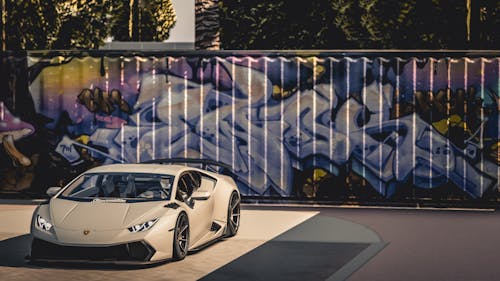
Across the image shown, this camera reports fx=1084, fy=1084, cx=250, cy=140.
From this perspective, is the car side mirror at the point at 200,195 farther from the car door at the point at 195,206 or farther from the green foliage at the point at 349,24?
the green foliage at the point at 349,24

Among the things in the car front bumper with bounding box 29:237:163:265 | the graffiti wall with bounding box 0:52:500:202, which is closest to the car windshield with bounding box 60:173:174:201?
the car front bumper with bounding box 29:237:163:265

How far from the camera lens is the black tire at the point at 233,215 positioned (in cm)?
1499

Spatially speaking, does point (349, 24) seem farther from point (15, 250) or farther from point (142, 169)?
point (15, 250)

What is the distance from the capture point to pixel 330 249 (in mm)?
14039

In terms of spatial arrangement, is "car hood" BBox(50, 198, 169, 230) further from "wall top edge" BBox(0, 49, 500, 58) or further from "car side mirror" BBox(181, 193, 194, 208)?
"wall top edge" BBox(0, 49, 500, 58)

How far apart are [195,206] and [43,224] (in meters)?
2.00

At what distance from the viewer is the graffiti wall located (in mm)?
19312

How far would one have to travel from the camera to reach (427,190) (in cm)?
1939

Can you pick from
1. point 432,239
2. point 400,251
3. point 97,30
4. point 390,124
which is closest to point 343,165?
point 390,124

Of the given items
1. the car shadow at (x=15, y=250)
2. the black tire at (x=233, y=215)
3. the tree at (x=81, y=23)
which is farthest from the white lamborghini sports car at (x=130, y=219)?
the tree at (x=81, y=23)

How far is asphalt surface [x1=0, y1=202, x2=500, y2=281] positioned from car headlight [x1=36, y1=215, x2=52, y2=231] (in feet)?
1.53

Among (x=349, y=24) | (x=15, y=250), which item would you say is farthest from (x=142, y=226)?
(x=349, y=24)

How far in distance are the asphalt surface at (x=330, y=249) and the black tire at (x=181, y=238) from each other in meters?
0.14

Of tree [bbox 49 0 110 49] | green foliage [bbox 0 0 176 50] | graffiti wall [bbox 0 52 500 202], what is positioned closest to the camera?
graffiti wall [bbox 0 52 500 202]
